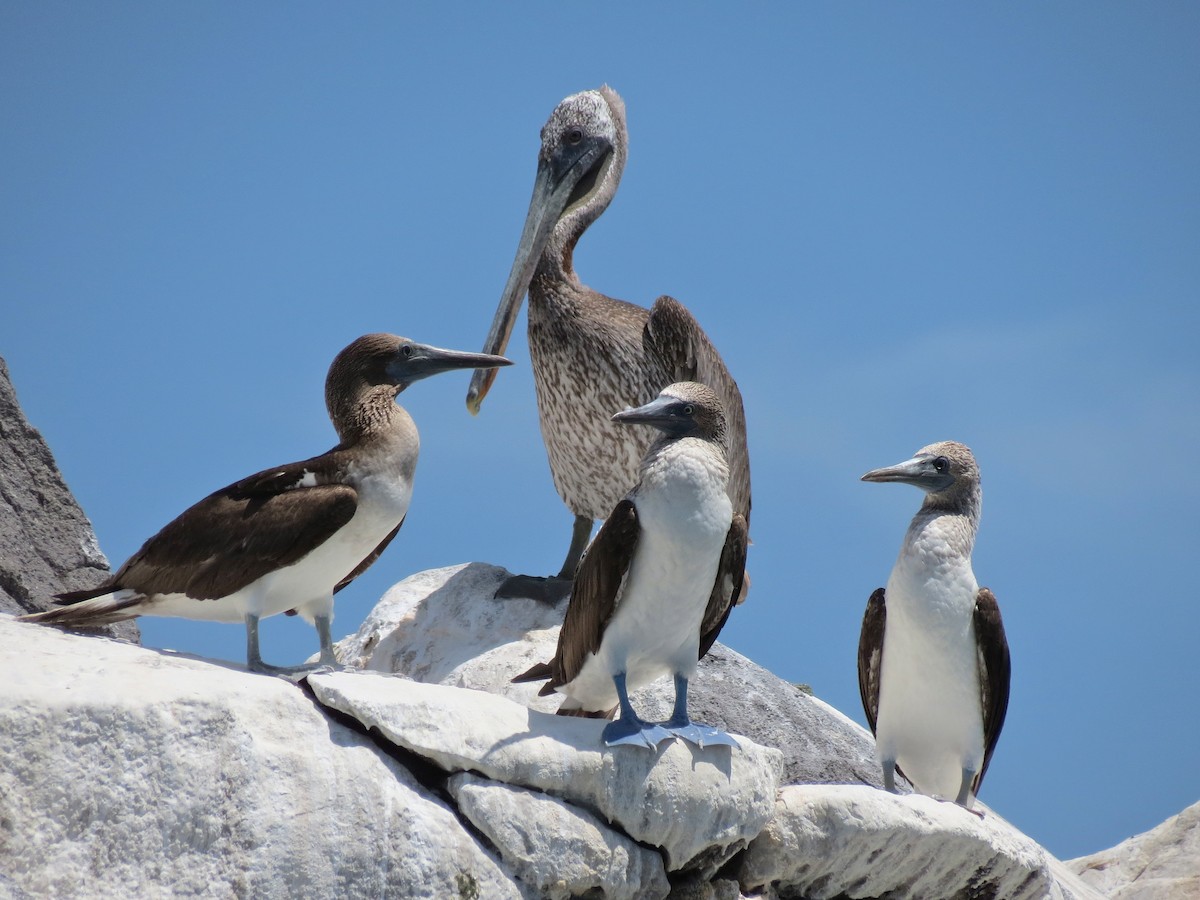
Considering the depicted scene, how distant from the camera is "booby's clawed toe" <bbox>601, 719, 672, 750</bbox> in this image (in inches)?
215

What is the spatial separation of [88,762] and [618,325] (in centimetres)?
530

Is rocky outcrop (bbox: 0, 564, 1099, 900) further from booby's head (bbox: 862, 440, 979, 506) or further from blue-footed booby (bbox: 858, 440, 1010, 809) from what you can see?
booby's head (bbox: 862, 440, 979, 506)

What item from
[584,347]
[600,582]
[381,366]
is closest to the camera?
[600,582]

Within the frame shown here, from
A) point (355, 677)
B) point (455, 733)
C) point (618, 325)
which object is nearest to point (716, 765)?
point (455, 733)

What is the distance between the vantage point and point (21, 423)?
7.84 metres

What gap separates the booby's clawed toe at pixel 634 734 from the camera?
17.9 ft

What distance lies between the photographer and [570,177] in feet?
33.5

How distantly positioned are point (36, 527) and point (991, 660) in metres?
5.27

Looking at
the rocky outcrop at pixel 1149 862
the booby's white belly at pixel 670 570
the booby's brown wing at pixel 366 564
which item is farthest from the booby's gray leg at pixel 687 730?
the rocky outcrop at pixel 1149 862

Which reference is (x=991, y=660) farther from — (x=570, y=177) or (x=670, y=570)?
(x=570, y=177)

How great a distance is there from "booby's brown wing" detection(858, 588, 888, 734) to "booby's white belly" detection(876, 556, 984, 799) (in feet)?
0.58

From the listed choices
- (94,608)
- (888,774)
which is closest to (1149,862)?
(888,774)

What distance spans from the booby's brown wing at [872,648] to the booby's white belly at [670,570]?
64.2 inches

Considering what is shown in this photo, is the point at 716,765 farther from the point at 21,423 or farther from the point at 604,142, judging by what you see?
the point at 604,142
